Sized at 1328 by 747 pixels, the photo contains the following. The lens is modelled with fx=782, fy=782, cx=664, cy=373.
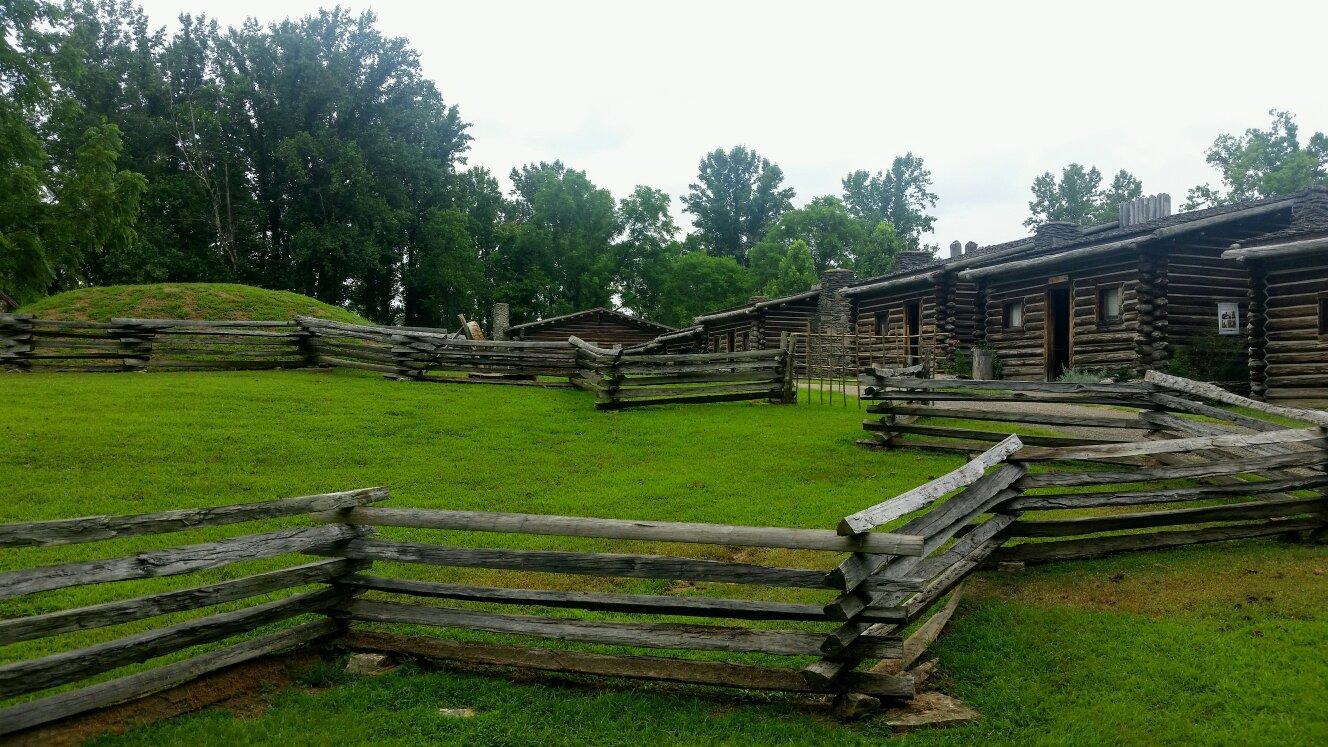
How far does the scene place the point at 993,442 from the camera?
12461 mm

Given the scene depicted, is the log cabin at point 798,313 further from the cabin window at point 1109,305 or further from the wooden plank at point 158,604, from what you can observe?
the wooden plank at point 158,604

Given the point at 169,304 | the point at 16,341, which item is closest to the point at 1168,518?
the point at 16,341

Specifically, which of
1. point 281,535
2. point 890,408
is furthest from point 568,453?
point 281,535

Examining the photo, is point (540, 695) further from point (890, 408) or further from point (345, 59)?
point (345, 59)

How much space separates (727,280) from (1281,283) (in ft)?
179

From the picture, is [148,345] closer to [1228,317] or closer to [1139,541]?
[1139,541]

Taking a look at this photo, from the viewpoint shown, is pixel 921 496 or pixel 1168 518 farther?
pixel 1168 518

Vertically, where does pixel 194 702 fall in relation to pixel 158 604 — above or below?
below

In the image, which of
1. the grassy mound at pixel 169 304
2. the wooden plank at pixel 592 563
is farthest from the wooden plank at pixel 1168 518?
the grassy mound at pixel 169 304

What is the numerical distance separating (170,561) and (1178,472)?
28.1 ft

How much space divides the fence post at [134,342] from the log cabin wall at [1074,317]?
991 inches

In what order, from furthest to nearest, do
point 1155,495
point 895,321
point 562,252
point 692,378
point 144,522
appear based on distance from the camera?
point 562,252 → point 895,321 → point 692,378 → point 1155,495 → point 144,522

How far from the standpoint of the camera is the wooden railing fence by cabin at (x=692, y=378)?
1797 centimetres

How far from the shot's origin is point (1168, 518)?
7.68m
